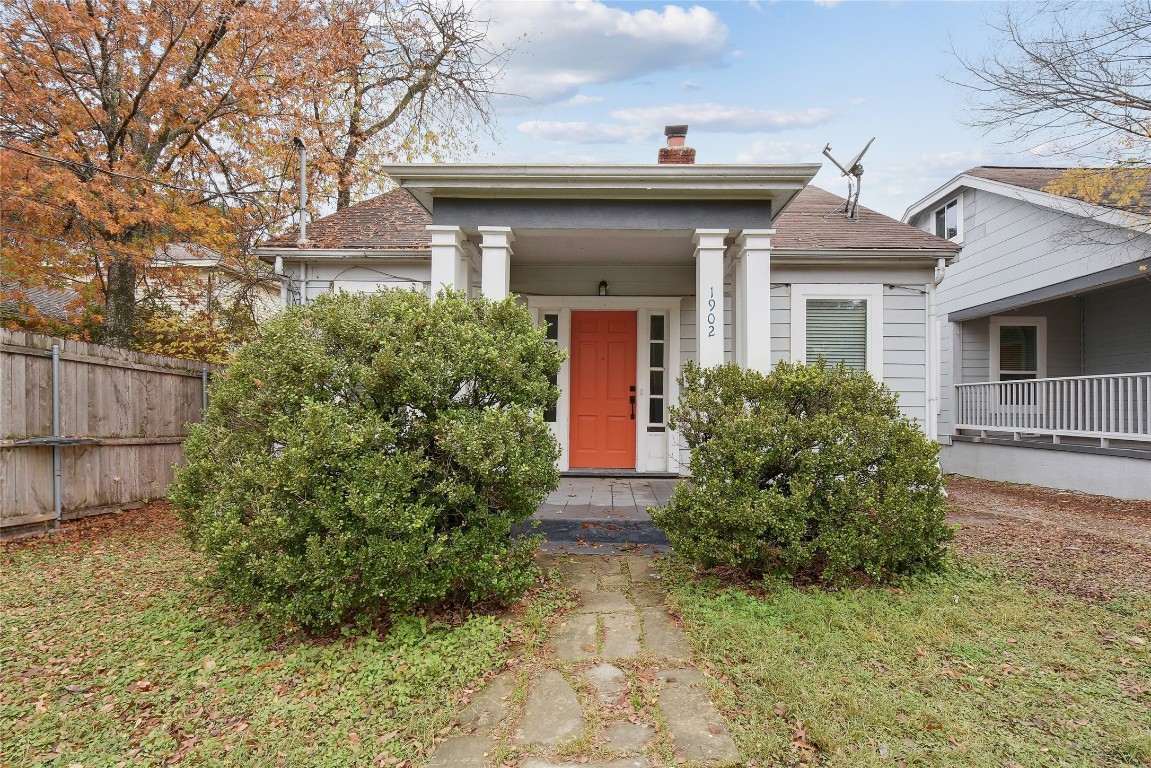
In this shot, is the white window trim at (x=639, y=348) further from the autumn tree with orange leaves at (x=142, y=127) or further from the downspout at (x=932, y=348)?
the autumn tree with orange leaves at (x=142, y=127)

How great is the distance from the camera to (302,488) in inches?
112

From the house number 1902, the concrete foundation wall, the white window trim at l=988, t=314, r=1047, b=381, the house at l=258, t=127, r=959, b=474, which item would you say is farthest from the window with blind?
the white window trim at l=988, t=314, r=1047, b=381

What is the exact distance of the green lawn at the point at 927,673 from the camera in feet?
6.80

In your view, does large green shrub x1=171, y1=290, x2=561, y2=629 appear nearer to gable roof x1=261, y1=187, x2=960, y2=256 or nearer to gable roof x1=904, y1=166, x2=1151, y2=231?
gable roof x1=261, y1=187, x2=960, y2=256

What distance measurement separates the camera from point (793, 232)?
6.88m

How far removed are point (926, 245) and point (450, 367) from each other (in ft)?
18.7

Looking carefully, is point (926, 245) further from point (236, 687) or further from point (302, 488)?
point (236, 687)

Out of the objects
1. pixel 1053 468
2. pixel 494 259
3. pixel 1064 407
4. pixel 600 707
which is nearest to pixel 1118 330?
pixel 1064 407

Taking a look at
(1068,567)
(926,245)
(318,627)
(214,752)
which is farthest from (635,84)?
(214,752)

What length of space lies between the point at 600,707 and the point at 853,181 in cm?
705

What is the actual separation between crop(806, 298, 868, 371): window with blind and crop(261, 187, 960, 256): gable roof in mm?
621

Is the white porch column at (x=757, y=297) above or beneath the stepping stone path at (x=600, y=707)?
above

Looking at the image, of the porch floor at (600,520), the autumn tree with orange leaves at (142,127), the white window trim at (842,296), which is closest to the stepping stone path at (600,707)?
the porch floor at (600,520)

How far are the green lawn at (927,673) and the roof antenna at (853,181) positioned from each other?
16.7 ft
